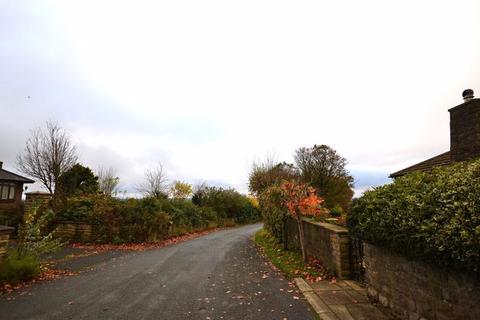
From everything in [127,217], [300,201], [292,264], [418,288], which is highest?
[300,201]

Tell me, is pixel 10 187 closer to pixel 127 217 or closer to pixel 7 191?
pixel 7 191

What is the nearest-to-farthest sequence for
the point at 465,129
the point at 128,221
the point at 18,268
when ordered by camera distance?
the point at 18,268 < the point at 465,129 < the point at 128,221

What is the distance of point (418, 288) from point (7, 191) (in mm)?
33224

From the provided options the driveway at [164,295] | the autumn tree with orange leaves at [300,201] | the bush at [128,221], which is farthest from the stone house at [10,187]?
the autumn tree with orange leaves at [300,201]

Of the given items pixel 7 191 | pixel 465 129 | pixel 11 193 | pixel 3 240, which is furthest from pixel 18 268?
pixel 11 193


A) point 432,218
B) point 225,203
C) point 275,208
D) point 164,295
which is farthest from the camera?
point 225,203

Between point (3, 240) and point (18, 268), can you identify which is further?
point (3, 240)

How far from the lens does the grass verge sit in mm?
8375

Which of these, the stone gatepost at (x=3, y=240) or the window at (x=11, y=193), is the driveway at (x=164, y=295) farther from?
the window at (x=11, y=193)

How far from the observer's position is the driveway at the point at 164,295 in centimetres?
560

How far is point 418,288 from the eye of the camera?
446 cm

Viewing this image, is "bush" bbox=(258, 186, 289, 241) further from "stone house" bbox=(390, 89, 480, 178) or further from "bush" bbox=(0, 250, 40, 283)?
"bush" bbox=(0, 250, 40, 283)

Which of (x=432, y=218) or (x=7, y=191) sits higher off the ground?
(x=7, y=191)

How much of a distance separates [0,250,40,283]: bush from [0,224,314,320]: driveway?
0.70 m
